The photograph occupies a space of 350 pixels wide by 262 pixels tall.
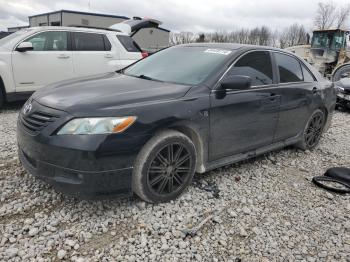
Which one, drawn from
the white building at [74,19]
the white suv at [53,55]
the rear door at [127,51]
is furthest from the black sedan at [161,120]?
the white building at [74,19]

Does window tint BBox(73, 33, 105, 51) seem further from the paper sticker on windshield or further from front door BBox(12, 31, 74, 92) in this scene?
the paper sticker on windshield

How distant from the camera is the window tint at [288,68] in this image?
171 inches

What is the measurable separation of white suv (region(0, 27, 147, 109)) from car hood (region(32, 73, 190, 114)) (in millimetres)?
3283

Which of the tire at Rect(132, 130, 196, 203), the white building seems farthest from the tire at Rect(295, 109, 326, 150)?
the white building

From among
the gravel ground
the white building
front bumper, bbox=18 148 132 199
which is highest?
the white building

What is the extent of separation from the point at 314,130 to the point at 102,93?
358 centimetres

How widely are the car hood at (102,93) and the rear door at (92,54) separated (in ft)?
12.0

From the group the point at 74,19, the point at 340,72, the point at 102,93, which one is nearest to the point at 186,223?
the point at 102,93

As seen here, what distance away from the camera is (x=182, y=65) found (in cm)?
377

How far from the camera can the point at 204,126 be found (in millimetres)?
3275

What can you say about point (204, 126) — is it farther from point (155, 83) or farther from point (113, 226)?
point (113, 226)

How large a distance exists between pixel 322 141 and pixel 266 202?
299 cm

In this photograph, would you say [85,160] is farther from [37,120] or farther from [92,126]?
[37,120]

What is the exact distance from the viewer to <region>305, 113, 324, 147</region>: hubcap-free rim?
16.5 feet
